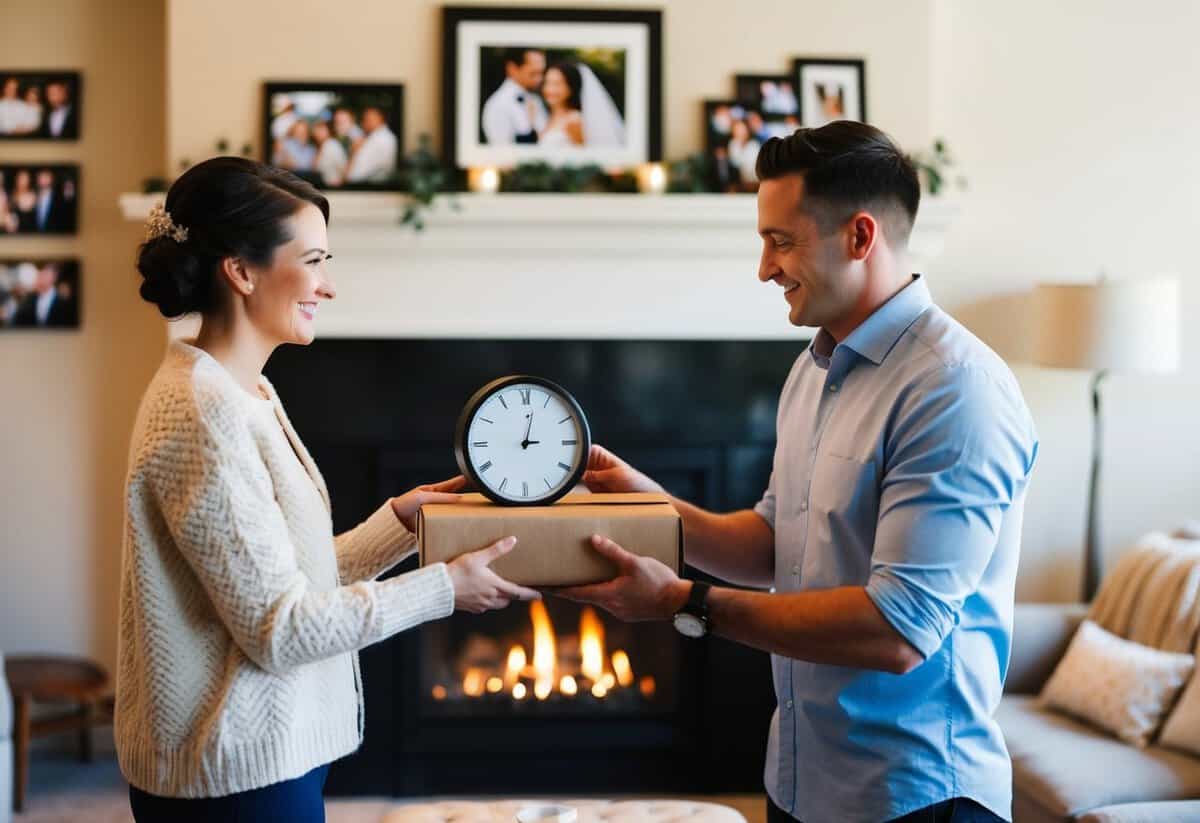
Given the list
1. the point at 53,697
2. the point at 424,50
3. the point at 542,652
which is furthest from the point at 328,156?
the point at 53,697

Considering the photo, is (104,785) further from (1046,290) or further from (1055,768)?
(1046,290)

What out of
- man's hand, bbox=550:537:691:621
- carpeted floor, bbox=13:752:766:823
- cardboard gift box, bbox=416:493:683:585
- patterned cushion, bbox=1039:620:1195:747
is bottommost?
carpeted floor, bbox=13:752:766:823

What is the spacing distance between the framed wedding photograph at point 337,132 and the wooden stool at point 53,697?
1.61 meters

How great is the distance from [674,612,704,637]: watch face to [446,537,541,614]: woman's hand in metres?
0.20

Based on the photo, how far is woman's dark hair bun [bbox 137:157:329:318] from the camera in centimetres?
158

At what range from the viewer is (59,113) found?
149 inches

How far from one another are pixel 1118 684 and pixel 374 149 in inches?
94.4

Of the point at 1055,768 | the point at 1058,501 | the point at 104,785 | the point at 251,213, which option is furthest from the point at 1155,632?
the point at 104,785

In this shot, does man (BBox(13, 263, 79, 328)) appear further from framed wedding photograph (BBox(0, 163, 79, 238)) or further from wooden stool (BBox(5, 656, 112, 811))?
wooden stool (BBox(5, 656, 112, 811))

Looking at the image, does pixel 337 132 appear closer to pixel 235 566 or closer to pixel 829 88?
pixel 829 88

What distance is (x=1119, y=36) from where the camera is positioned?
3.82m

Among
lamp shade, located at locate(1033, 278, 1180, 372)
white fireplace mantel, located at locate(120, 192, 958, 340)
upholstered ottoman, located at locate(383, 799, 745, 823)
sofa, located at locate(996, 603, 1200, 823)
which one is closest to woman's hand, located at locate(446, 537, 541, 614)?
upholstered ottoman, located at locate(383, 799, 745, 823)

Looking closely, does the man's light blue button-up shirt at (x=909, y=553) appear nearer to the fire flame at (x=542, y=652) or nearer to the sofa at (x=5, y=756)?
the fire flame at (x=542, y=652)

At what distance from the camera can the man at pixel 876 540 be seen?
1.46 metres
